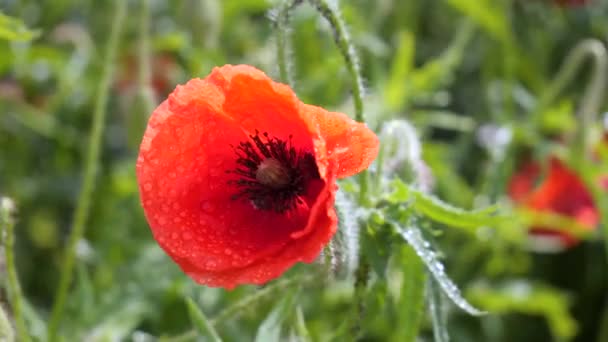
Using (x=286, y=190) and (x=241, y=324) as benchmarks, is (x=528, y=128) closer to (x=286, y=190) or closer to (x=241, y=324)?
(x=241, y=324)

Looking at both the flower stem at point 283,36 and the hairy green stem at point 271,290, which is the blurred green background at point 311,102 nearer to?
the hairy green stem at point 271,290

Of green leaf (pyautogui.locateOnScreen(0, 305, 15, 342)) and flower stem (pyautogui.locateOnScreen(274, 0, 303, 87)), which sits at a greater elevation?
flower stem (pyautogui.locateOnScreen(274, 0, 303, 87))

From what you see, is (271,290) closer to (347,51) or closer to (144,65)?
(347,51)

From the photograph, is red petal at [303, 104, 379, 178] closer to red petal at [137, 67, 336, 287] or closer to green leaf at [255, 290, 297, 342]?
red petal at [137, 67, 336, 287]

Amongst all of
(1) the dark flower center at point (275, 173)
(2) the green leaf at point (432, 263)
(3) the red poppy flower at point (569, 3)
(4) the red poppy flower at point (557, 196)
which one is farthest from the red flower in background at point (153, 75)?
(2) the green leaf at point (432, 263)

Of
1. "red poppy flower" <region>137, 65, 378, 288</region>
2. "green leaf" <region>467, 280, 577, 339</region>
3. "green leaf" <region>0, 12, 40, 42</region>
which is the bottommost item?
"green leaf" <region>467, 280, 577, 339</region>

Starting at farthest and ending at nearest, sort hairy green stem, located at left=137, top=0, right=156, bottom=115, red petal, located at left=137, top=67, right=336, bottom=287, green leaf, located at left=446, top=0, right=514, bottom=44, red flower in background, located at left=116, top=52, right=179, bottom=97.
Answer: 1. red flower in background, located at left=116, top=52, right=179, bottom=97
2. green leaf, located at left=446, top=0, right=514, bottom=44
3. hairy green stem, located at left=137, top=0, right=156, bottom=115
4. red petal, located at left=137, top=67, right=336, bottom=287

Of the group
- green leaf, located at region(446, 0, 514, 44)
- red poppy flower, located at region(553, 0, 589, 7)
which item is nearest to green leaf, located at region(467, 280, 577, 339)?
green leaf, located at region(446, 0, 514, 44)

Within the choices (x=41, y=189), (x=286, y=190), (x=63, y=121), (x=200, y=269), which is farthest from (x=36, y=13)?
(x=200, y=269)
